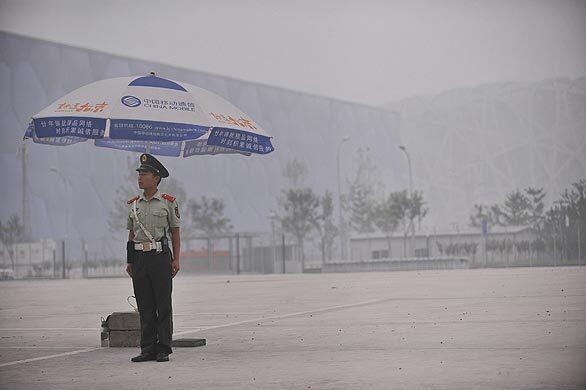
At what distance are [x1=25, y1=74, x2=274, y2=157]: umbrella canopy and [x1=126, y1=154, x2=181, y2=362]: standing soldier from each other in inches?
36.9

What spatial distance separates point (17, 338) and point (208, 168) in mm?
94570

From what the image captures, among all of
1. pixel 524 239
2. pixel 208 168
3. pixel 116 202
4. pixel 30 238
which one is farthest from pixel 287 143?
pixel 524 239

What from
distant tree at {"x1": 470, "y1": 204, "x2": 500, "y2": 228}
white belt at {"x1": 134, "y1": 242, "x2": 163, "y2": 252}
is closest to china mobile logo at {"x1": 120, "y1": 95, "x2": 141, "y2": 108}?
white belt at {"x1": 134, "y1": 242, "x2": 163, "y2": 252}

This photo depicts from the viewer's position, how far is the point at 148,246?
8898 millimetres

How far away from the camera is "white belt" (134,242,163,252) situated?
8891 millimetres

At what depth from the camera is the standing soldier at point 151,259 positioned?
29.2 ft

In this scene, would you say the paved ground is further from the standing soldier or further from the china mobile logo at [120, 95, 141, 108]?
the china mobile logo at [120, 95, 141, 108]

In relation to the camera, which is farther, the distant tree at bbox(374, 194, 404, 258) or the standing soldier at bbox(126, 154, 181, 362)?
the distant tree at bbox(374, 194, 404, 258)

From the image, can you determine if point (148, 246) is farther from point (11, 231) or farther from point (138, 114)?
point (11, 231)

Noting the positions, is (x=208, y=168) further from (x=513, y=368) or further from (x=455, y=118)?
(x=513, y=368)

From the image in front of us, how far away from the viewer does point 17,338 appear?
11.9 meters

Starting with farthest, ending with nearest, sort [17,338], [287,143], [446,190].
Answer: [446,190] < [287,143] < [17,338]

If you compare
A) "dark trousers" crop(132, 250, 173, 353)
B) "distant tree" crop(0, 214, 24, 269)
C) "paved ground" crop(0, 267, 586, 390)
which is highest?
"distant tree" crop(0, 214, 24, 269)

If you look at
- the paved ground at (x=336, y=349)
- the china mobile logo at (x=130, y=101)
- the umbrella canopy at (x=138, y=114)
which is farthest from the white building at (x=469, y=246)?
the china mobile logo at (x=130, y=101)
